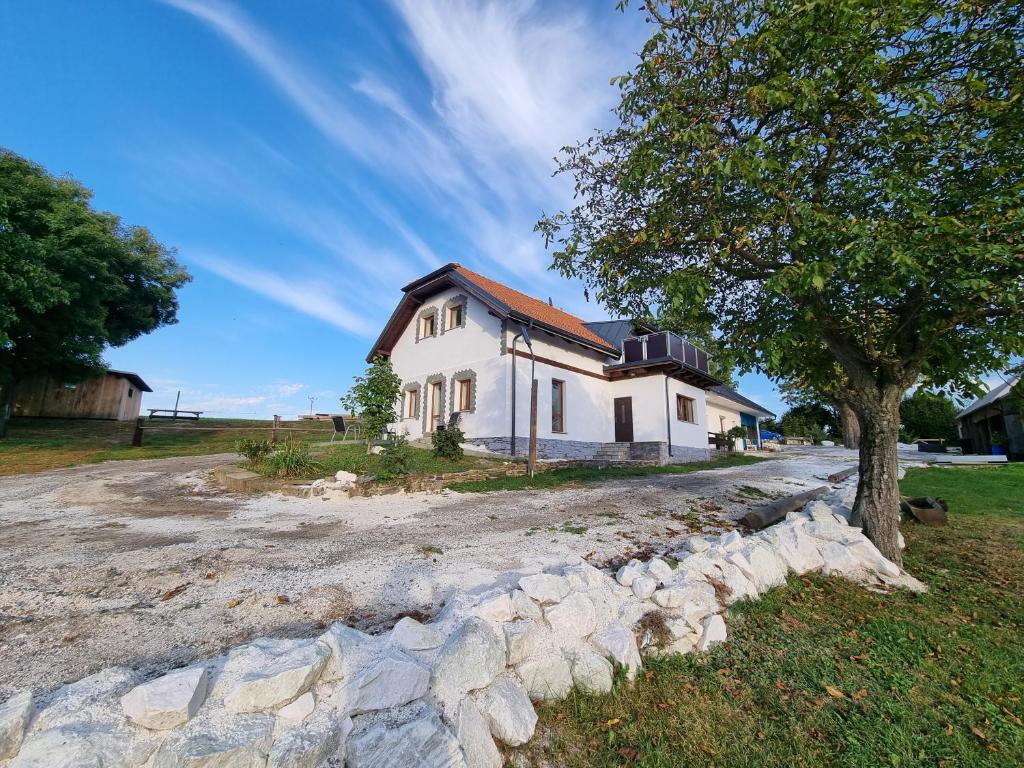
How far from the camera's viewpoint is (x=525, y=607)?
9.28ft

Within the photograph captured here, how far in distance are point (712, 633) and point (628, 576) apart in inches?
26.3

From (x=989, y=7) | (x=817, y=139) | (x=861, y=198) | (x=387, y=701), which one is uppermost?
(x=989, y=7)

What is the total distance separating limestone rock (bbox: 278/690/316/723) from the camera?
1.90 metres

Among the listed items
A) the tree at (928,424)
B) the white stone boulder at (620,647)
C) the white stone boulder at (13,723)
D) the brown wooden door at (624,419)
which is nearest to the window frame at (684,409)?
the brown wooden door at (624,419)

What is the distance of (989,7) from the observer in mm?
4105

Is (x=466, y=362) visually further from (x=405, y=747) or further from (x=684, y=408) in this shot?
(x=405, y=747)

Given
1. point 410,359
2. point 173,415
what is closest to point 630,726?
point 410,359

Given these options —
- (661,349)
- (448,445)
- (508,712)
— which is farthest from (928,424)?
(508,712)

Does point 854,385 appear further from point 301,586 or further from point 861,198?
point 301,586

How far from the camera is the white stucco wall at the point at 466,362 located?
1385 cm

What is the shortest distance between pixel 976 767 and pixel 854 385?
4.19 m

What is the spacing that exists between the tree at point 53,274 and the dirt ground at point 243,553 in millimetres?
8627

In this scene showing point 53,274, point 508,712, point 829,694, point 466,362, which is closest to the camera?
point 508,712

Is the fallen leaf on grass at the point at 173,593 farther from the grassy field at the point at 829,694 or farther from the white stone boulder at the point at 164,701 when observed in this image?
the grassy field at the point at 829,694
